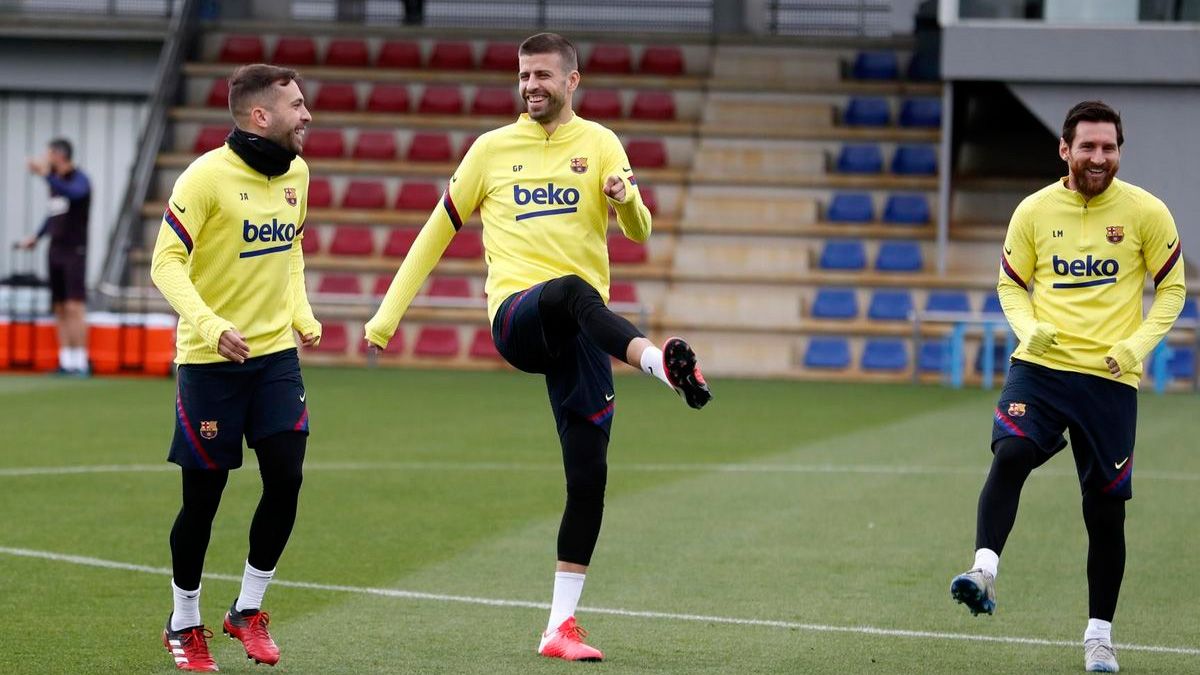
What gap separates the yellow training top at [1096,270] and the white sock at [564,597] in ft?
5.77

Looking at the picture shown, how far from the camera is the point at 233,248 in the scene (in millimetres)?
6340

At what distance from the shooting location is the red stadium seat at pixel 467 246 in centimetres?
2520

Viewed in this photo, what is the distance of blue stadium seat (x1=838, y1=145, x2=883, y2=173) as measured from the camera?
2564 centimetres

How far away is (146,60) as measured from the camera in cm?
2930

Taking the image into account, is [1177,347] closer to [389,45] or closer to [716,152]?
[716,152]

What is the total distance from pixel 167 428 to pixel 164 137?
41.9 feet

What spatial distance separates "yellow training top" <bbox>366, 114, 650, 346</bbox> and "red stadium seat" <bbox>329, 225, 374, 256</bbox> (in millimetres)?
18617

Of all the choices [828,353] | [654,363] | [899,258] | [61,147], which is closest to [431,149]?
[828,353]

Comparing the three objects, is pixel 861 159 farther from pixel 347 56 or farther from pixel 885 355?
pixel 347 56

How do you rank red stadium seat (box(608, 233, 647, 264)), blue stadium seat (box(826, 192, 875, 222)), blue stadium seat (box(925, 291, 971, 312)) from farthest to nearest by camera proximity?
blue stadium seat (box(826, 192, 875, 222))
red stadium seat (box(608, 233, 647, 264))
blue stadium seat (box(925, 291, 971, 312))

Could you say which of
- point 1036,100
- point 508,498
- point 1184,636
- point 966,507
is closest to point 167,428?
point 508,498

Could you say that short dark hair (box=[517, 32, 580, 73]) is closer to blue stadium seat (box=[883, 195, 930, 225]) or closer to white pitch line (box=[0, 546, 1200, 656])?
white pitch line (box=[0, 546, 1200, 656])

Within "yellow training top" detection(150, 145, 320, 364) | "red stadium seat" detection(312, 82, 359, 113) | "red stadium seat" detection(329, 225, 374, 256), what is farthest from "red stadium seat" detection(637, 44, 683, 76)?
"yellow training top" detection(150, 145, 320, 364)

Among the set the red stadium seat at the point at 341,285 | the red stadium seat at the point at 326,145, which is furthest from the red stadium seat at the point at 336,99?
the red stadium seat at the point at 341,285
